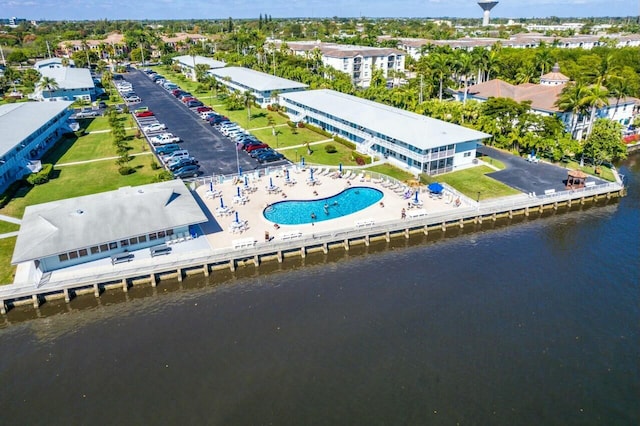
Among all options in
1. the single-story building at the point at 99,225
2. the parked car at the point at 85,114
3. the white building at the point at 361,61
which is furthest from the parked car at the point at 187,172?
the white building at the point at 361,61

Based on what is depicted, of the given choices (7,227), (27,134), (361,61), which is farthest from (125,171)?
(361,61)

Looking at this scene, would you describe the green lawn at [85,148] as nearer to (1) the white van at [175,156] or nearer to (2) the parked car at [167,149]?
(2) the parked car at [167,149]

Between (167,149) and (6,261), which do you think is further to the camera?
(167,149)

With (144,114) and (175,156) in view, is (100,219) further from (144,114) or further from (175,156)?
(144,114)

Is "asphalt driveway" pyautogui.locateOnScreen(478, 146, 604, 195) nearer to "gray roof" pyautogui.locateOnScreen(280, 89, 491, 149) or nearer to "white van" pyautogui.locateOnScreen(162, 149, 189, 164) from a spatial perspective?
"gray roof" pyautogui.locateOnScreen(280, 89, 491, 149)

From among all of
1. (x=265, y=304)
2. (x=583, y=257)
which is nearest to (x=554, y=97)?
(x=583, y=257)

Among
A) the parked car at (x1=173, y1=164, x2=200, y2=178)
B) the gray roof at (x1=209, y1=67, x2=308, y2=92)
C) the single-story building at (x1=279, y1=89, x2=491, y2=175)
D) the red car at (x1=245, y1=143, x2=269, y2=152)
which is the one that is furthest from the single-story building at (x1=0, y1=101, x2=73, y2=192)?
the single-story building at (x1=279, y1=89, x2=491, y2=175)
